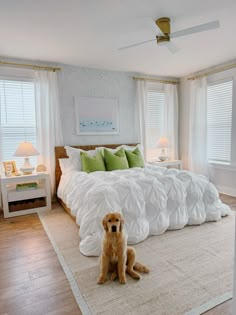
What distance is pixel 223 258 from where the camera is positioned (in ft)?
6.84

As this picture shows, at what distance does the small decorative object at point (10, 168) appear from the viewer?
11.6 feet

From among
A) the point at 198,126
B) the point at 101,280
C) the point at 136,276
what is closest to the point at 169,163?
the point at 198,126

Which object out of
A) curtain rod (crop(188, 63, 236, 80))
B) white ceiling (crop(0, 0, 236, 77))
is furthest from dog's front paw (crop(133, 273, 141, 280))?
curtain rod (crop(188, 63, 236, 80))

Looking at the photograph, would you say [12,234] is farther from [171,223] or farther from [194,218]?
[194,218]

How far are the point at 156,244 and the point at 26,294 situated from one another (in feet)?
4.41

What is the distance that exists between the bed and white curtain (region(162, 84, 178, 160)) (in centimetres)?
225

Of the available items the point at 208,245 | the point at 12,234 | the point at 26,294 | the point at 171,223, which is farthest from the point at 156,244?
the point at 12,234

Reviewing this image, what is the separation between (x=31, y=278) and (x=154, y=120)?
13.4 ft

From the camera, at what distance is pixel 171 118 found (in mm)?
5246

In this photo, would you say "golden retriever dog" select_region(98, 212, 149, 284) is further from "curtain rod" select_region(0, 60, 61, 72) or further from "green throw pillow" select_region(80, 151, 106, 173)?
"curtain rod" select_region(0, 60, 61, 72)

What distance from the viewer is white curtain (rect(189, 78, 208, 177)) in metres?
4.67

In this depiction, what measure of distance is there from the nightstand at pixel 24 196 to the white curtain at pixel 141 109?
2.29 metres

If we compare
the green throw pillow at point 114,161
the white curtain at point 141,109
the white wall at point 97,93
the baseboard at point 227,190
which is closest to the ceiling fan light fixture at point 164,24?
the green throw pillow at point 114,161

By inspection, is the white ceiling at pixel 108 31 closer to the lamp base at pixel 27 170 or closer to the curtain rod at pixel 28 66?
the curtain rod at pixel 28 66
